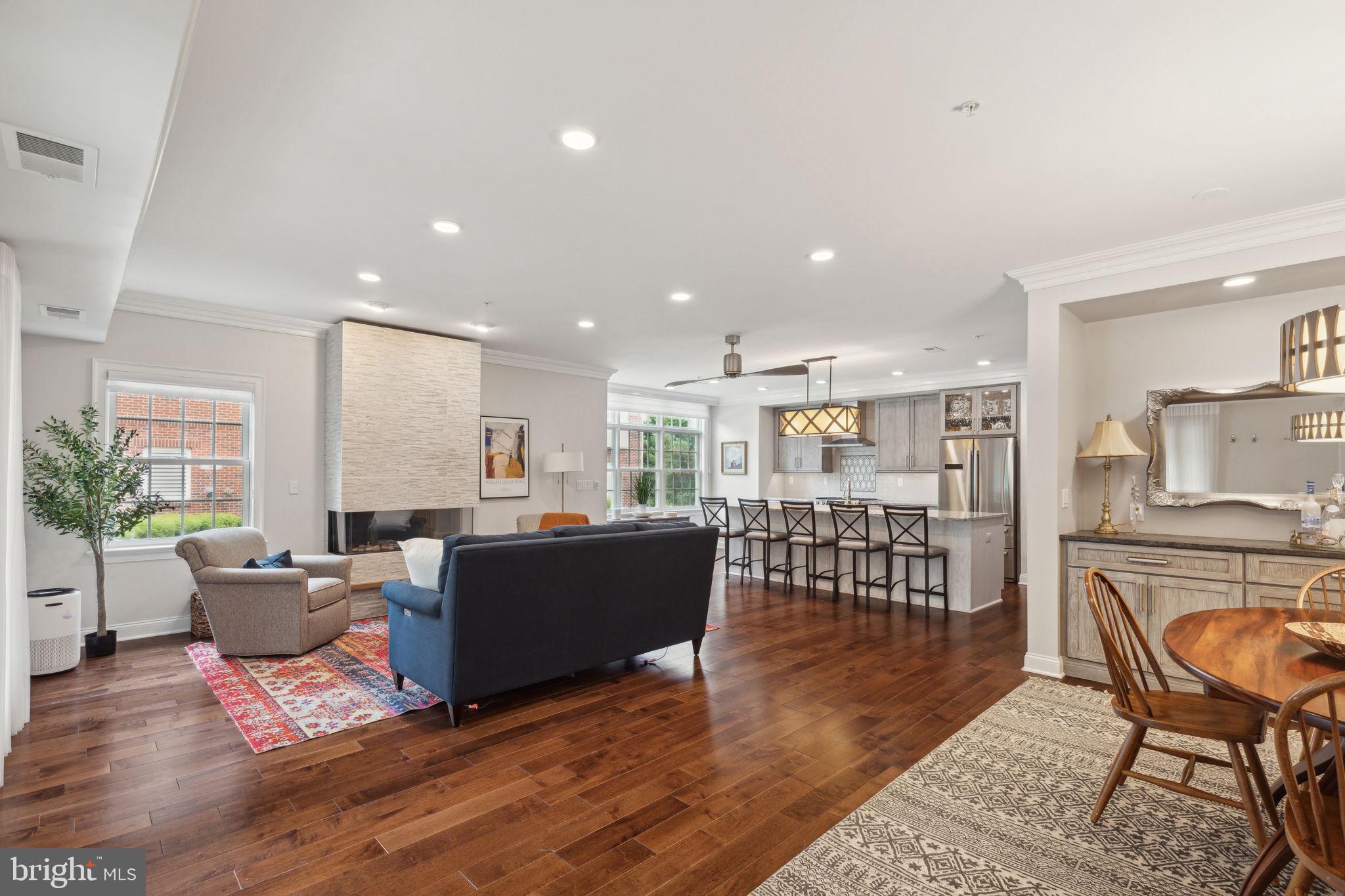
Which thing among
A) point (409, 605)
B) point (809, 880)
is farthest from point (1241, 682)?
point (409, 605)

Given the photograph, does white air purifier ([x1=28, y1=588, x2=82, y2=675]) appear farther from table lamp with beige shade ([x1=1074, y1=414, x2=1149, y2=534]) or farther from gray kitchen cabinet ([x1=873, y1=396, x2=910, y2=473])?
gray kitchen cabinet ([x1=873, y1=396, x2=910, y2=473])

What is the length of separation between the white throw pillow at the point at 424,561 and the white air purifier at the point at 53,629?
239cm

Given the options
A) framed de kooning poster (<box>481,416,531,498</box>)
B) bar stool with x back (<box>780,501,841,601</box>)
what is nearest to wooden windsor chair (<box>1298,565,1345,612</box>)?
bar stool with x back (<box>780,501,841,601</box>)

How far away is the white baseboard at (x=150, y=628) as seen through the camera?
15.9 feet

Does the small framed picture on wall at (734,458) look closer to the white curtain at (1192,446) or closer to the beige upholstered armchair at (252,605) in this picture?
the white curtain at (1192,446)

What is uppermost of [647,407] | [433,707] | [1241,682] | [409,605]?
[647,407]

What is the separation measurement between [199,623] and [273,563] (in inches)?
41.7

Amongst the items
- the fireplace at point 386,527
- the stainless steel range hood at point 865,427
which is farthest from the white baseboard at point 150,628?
the stainless steel range hood at point 865,427

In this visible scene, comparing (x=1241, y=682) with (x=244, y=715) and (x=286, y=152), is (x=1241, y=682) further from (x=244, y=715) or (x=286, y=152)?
(x=244, y=715)

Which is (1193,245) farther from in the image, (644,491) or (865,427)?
(644,491)

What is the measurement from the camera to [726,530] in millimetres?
7664

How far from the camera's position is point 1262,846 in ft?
6.67

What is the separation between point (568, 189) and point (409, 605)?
2.33 meters

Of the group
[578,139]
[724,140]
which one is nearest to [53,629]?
[578,139]
